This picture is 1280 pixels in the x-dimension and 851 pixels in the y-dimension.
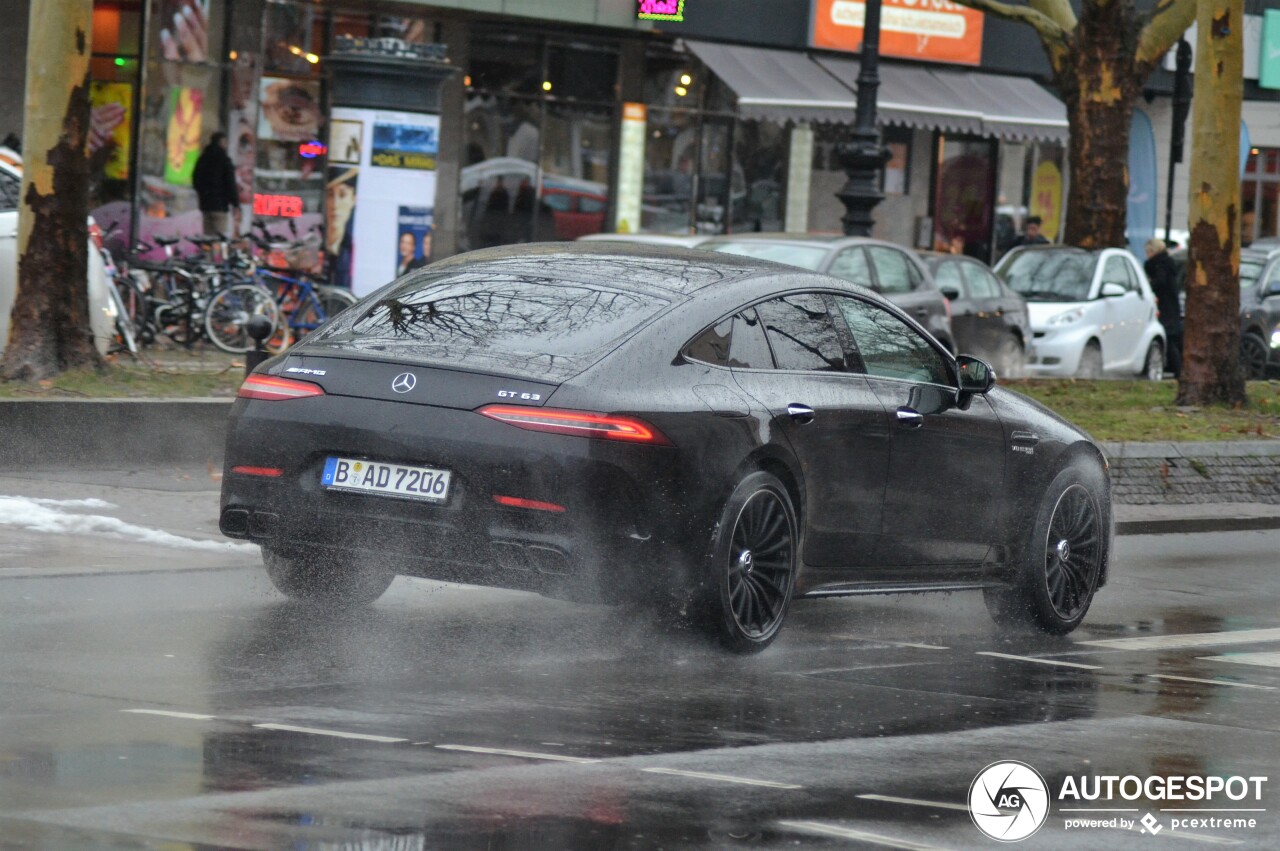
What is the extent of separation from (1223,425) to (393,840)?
46.4 ft

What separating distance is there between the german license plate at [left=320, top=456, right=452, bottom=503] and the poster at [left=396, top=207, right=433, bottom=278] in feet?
53.0

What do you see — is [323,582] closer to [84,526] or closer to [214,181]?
[84,526]

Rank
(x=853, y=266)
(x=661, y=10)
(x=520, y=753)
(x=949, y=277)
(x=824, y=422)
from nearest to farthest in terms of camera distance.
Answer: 1. (x=520, y=753)
2. (x=824, y=422)
3. (x=853, y=266)
4. (x=949, y=277)
5. (x=661, y=10)

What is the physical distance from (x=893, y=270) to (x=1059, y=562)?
9936 millimetres

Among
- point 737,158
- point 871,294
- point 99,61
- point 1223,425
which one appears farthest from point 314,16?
point 871,294

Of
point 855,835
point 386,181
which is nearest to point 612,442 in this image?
point 855,835

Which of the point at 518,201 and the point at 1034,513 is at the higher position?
the point at 518,201

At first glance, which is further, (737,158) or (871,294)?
(737,158)

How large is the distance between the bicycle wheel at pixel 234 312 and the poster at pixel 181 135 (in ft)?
25.7

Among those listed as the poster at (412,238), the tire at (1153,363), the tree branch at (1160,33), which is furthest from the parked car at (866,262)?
the tree branch at (1160,33)

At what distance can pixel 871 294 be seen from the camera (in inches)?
365

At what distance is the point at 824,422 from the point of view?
8.40 m

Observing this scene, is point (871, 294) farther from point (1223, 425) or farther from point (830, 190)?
point (830, 190)

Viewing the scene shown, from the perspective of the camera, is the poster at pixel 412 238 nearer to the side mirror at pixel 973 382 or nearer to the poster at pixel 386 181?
the poster at pixel 386 181
